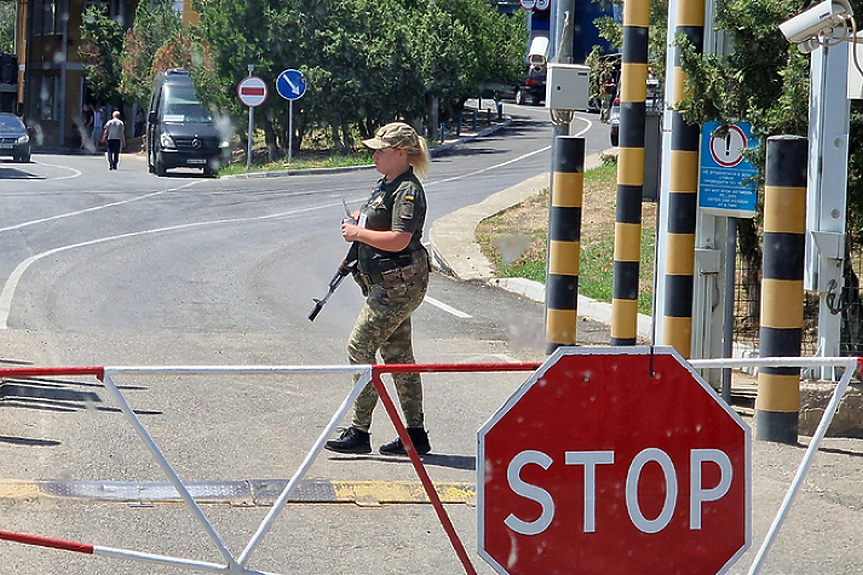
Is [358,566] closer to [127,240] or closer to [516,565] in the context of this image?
[516,565]

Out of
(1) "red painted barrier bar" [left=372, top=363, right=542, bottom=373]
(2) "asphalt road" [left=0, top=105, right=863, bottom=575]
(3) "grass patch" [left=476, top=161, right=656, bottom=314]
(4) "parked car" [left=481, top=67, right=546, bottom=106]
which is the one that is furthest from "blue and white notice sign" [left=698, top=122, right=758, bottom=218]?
(4) "parked car" [left=481, top=67, right=546, bottom=106]

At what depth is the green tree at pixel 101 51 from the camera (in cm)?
5216

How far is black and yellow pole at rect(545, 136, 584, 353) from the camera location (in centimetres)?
983

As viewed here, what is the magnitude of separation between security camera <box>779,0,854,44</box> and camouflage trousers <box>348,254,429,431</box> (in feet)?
7.53

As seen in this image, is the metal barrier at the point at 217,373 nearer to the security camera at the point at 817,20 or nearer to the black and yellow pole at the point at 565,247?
the security camera at the point at 817,20

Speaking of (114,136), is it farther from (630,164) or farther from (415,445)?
(415,445)

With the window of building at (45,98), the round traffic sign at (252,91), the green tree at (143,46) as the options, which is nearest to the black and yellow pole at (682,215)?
the round traffic sign at (252,91)

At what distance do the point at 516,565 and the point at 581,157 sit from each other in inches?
241

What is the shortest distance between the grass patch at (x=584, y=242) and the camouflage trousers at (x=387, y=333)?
215 inches

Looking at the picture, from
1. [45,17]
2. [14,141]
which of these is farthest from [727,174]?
[45,17]

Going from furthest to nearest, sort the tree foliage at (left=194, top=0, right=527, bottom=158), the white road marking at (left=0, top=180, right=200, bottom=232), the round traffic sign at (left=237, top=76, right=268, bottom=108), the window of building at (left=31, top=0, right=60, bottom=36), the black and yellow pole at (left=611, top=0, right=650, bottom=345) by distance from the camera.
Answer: the window of building at (left=31, top=0, right=60, bottom=36), the tree foliage at (left=194, top=0, right=527, bottom=158), the round traffic sign at (left=237, top=76, right=268, bottom=108), the white road marking at (left=0, top=180, right=200, bottom=232), the black and yellow pole at (left=611, top=0, right=650, bottom=345)

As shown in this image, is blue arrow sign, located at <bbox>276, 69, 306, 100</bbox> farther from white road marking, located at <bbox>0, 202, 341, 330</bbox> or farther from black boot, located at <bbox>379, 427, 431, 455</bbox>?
black boot, located at <bbox>379, 427, 431, 455</bbox>

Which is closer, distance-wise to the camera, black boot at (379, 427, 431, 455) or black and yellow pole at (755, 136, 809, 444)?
black boot at (379, 427, 431, 455)

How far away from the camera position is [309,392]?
8508 mm
